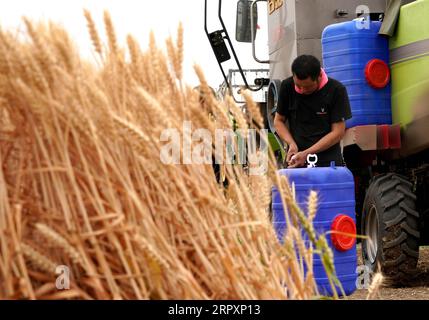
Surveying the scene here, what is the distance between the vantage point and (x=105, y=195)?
54.6 inches

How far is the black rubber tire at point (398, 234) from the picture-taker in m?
5.23

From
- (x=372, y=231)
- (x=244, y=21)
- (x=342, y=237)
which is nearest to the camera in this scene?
(x=342, y=237)

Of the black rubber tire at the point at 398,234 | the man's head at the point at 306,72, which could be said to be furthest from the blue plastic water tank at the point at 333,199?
the black rubber tire at the point at 398,234

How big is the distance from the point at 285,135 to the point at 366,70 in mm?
1334

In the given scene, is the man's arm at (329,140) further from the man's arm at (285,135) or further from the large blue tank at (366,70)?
the large blue tank at (366,70)

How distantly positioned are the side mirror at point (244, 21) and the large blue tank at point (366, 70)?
245 cm

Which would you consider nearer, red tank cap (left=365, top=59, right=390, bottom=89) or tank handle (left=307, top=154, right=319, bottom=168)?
tank handle (left=307, top=154, right=319, bottom=168)

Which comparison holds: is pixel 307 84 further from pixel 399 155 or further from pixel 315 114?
pixel 399 155

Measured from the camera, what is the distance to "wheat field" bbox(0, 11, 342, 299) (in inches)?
52.4

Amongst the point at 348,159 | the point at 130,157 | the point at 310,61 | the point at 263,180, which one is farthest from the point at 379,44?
the point at 130,157

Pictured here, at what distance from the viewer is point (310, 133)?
437 centimetres

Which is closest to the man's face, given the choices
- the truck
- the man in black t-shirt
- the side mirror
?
the man in black t-shirt

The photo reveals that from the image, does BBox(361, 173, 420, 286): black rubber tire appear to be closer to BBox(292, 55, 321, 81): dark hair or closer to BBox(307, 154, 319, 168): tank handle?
BBox(307, 154, 319, 168): tank handle

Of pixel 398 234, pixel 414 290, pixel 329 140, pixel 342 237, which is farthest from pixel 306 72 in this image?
pixel 414 290
